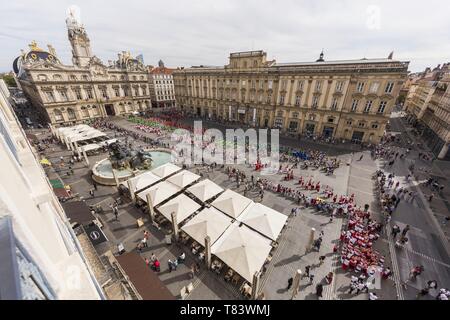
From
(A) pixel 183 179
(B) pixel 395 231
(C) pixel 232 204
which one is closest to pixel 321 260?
(C) pixel 232 204

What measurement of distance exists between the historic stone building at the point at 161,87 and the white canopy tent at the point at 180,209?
63.2 m

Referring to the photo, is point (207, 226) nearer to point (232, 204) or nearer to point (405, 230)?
point (232, 204)

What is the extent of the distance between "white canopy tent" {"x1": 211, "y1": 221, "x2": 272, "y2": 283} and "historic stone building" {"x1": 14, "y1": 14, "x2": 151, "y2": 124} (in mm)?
53326

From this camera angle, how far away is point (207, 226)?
44.2 ft

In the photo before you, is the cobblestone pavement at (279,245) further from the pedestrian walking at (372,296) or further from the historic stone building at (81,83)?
the historic stone building at (81,83)

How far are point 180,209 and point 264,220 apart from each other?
6.97 meters

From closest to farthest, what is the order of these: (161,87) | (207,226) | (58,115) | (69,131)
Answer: (207,226) → (69,131) → (58,115) → (161,87)

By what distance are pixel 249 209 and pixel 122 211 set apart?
40.1 feet

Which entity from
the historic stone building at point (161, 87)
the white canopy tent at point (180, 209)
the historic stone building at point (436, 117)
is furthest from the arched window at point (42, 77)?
the historic stone building at point (436, 117)

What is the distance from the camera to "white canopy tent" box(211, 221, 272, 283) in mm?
11023

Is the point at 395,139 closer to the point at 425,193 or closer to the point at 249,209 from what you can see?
the point at 425,193

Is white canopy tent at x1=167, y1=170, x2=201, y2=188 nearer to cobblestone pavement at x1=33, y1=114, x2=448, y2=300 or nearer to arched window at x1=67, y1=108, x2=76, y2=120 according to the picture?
cobblestone pavement at x1=33, y1=114, x2=448, y2=300

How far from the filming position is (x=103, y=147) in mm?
31094

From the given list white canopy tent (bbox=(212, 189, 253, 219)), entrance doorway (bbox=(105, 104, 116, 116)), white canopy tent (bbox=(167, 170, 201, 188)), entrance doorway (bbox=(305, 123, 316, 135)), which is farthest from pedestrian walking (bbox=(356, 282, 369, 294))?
entrance doorway (bbox=(105, 104, 116, 116))
